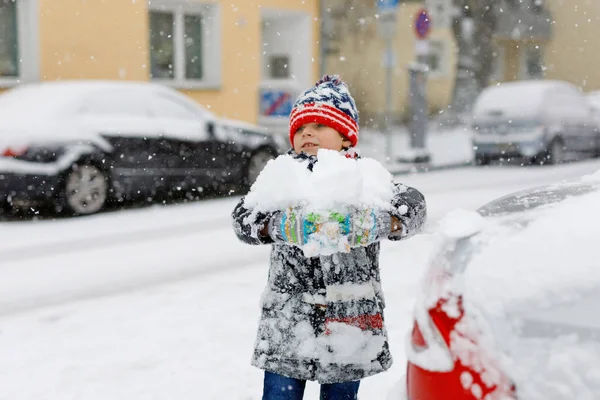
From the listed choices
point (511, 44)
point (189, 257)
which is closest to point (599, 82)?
point (511, 44)

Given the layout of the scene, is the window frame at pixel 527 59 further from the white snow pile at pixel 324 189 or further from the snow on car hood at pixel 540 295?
the snow on car hood at pixel 540 295

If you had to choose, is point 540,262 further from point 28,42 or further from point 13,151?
point 28,42

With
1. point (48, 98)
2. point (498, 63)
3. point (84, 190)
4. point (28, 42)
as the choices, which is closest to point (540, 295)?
point (84, 190)

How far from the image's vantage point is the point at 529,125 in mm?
15438

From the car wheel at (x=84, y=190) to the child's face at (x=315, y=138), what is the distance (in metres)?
7.07

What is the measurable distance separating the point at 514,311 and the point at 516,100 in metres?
14.5

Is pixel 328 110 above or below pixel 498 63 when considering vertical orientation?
below

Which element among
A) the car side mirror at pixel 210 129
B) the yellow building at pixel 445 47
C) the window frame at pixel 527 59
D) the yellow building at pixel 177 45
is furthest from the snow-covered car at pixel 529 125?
the window frame at pixel 527 59

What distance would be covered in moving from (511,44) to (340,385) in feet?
105

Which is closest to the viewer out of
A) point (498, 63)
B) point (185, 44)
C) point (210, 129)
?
point (210, 129)

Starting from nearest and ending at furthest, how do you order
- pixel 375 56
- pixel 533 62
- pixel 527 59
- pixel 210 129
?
pixel 210 129 → pixel 375 56 → pixel 527 59 → pixel 533 62

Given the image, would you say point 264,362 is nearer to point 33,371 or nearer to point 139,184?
point 33,371

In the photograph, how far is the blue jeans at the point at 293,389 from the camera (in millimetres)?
2590

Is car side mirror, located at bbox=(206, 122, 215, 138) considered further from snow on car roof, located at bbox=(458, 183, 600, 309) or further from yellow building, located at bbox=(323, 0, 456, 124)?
snow on car roof, located at bbox=(458, 183, 600, 309)
